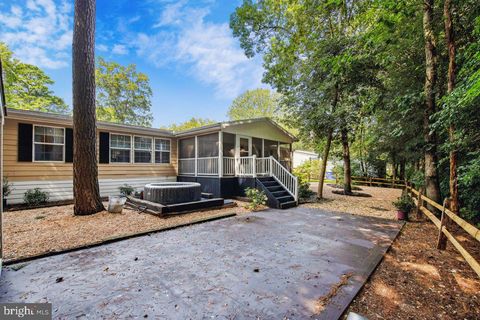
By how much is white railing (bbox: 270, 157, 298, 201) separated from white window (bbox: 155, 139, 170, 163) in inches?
229

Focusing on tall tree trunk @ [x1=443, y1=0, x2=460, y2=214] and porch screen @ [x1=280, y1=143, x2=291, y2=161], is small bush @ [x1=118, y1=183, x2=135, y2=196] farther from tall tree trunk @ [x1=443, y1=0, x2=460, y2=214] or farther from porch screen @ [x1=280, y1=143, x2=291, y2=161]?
tall tree trunk @ [x1=443, y1=0, x2=460, y2=214]

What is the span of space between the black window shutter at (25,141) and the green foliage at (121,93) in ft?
54.9

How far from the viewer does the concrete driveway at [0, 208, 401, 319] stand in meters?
2.10

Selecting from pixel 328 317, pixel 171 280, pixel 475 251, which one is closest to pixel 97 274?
pixel 171 280

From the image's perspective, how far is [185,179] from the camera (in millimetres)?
10852

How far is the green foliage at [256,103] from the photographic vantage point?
31.2 m

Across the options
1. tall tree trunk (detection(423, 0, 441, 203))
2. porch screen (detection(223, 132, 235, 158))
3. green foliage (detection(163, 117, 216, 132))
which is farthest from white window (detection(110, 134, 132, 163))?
green foliage (detection(163, 117, 216, 132))

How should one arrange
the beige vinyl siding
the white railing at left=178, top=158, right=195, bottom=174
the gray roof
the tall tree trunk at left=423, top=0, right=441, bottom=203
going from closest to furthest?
the tall tree trunk at left=423, top=0, right=441, bottom=203, the gray roof, the beige vinyl siding, the white railing at left=178, top=158, right=195, bottom=174

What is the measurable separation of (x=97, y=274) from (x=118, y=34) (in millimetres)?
13913

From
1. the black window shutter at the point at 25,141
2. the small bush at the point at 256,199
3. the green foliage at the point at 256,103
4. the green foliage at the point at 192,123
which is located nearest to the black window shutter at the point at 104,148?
the black window shutter at the point at 25,141

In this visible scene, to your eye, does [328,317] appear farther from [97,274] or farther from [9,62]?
[9,62]

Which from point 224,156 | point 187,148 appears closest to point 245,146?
point 224,156

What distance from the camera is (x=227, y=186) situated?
9172mm

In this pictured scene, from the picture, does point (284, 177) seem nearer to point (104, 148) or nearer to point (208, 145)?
point (208, 145)
